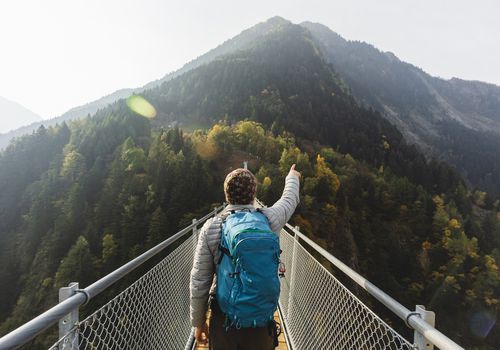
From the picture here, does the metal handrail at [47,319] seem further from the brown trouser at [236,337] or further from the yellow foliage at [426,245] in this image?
the yellow foliage at [426,245]

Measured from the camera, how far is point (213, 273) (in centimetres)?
188

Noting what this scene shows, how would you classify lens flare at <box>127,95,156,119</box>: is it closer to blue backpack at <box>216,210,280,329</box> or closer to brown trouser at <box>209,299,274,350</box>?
brown trouser at <box>209,299,274,350</box>

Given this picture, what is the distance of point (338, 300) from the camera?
7.45 ft

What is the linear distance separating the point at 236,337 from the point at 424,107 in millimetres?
186269

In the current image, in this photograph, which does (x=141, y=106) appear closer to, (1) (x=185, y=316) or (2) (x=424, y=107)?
(1) (x=185, y=316)

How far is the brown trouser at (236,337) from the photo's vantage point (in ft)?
5.60

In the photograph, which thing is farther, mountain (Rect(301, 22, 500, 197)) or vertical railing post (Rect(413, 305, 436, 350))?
mountain (Rect(301, 22, 500, 197))

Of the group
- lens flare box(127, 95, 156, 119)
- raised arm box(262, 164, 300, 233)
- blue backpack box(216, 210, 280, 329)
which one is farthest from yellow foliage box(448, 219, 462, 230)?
blue backpack box(216, 210, 280, 329)

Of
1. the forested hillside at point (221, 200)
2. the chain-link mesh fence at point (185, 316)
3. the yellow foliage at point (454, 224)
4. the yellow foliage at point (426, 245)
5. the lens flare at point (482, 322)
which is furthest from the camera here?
the yellow foliage at point (454, 224)

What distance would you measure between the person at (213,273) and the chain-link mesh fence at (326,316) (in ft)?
1.72

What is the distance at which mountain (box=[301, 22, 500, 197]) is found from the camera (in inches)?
5143

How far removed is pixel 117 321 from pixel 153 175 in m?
55.7

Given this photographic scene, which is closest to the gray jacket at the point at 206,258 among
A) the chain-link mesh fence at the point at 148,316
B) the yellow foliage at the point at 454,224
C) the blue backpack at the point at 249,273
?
the blue backpack at the point at 249,273

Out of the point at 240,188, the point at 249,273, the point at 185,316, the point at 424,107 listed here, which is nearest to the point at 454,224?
the point at 185,316
